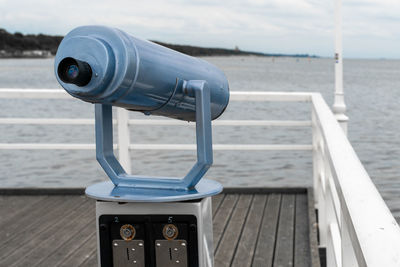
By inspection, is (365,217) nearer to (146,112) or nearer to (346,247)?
(346,247)

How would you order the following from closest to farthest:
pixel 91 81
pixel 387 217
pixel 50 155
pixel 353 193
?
pixel 387 217
pixel 353 193
pixel 91 81
pixel 50 155

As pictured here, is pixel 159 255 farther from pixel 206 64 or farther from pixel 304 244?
pixel 304 244

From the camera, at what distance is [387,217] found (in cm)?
142

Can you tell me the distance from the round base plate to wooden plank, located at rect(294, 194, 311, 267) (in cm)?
187

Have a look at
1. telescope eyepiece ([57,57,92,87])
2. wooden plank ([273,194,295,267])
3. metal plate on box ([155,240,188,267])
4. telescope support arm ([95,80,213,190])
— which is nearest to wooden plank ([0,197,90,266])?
wooden plank ([273,194,295,267])

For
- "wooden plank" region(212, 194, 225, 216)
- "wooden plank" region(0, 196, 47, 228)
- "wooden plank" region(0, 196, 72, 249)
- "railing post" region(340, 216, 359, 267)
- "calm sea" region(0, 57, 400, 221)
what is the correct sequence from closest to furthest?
"railing post" region(340, 216, 359, 267) → "wooden plank" region(0, 196, 72, 249) → "wooden plank" region(0, 196, 47, 228) → "wooden plank" region(212, 194, 225, 216) → "calm sea" region(0, 57, 400, 221)

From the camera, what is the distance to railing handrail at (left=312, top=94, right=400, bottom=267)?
1.17 metres

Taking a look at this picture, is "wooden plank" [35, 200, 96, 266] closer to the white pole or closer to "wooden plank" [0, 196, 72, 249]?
"wooden plank" [0, 196, 72, 249]

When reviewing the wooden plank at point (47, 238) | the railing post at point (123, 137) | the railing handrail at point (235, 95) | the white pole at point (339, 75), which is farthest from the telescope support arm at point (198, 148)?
the white pole at point (339, 75)

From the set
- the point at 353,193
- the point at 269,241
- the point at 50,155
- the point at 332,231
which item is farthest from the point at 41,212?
the point at 50,155

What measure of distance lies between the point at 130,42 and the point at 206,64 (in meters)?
0.51

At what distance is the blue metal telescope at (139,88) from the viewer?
6.28ft

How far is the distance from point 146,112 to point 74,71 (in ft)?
1.48

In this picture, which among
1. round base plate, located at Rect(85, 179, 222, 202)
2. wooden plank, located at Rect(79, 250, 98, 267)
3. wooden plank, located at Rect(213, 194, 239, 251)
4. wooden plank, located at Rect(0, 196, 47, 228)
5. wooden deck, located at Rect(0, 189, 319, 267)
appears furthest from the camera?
wooden plank, located at Rect(0, 196, 47, 228)
